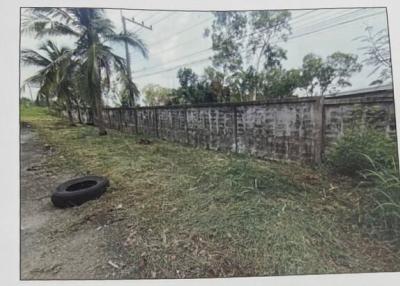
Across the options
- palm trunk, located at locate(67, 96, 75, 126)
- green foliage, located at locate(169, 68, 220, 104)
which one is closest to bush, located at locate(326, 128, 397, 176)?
green foliage, located at locate(169, 68, 220, 104)

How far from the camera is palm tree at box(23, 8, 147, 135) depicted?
1.54 meters

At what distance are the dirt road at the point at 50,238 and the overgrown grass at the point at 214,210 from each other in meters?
0.06

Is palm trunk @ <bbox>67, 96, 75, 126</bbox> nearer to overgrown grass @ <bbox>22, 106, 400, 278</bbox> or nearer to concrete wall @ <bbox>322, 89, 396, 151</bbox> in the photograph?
overgrown grass @ <bbox>22, 106, 400, 278</bbox>

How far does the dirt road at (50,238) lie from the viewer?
1.37m

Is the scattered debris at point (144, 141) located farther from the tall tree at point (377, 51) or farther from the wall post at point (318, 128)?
the tall tree at point (377, 51)

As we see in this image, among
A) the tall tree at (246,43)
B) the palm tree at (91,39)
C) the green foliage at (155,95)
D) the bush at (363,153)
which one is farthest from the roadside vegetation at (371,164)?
the palm tree at (91,39)

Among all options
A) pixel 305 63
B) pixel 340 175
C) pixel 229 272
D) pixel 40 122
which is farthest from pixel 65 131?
pixel 340 175

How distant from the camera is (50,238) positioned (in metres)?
1.40

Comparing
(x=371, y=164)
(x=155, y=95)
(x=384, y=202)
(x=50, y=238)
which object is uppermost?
(x=155, y=95)

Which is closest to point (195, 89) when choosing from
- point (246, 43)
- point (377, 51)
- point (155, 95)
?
point (155, 95)

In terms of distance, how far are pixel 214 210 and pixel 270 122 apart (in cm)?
42

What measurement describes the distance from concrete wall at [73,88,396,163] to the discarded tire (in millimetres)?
238

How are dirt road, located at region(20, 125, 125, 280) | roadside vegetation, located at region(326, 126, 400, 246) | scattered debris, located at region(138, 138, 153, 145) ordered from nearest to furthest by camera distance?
dirt road, located at region(20, 125, 125, 280) → roadside vegetation, located at region(326, 126, 400, 246) → scattered debris, located at region(138, 138, 153, 145)

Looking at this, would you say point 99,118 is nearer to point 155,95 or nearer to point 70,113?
point 70,113
